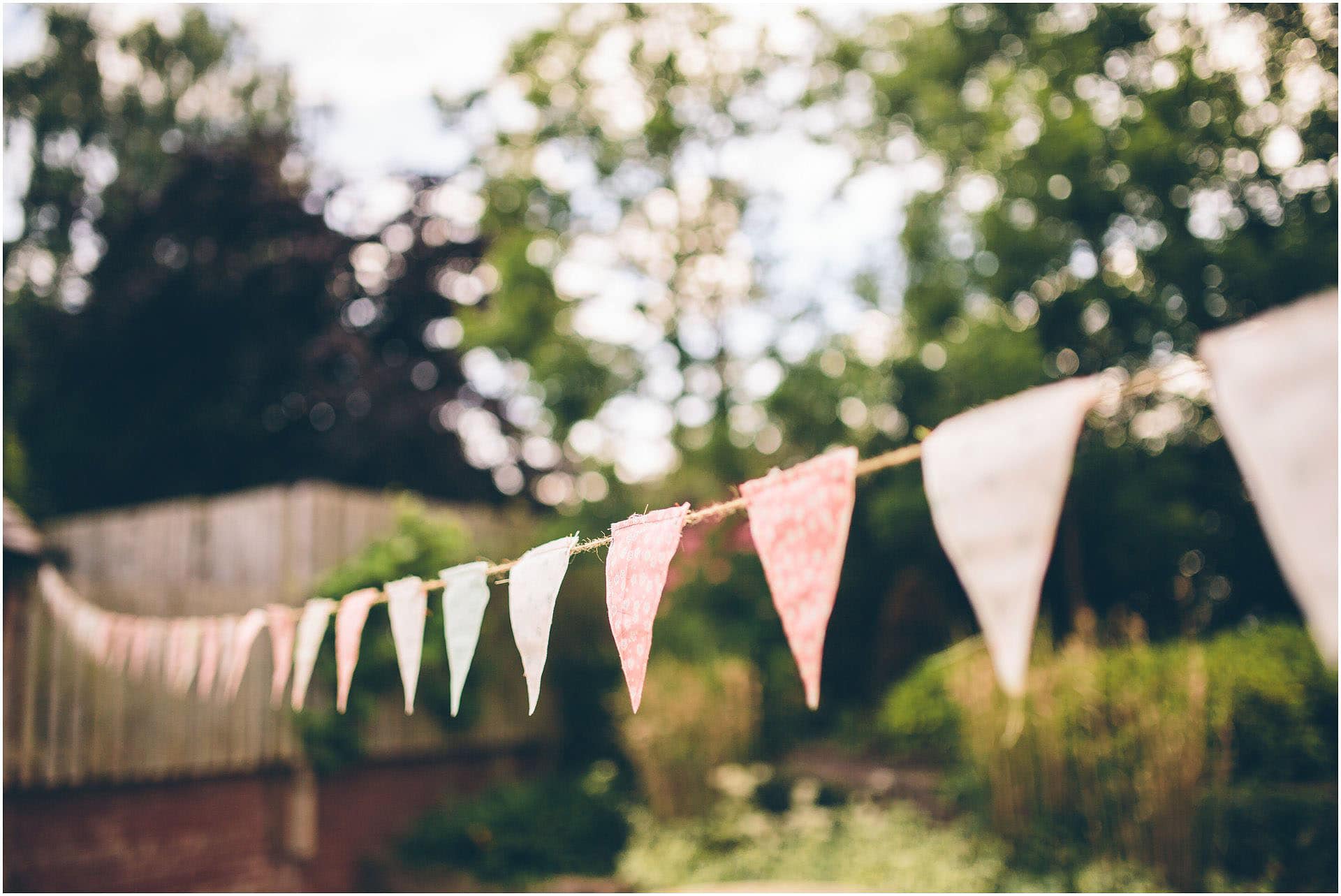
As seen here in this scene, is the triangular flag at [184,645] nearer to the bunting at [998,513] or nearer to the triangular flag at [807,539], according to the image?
the bunting at [998,513]

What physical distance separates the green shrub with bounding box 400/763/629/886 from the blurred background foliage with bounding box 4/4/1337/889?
0.05 metres

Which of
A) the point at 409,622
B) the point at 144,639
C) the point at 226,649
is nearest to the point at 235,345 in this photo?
the point at 144,639

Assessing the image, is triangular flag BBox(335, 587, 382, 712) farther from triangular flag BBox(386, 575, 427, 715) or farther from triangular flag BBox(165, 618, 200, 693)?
triangular flag BBox(165, 618, 200, 693)

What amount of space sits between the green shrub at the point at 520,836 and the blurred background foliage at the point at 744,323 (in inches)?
1.9

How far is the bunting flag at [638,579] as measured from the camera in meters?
1.87

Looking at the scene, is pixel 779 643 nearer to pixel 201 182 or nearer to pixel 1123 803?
pixel 1123 803

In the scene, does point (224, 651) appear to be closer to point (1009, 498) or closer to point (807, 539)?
point (807, 539)

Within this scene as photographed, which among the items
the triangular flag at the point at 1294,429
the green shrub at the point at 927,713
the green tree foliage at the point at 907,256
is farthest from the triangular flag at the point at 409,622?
the green tree foliage at the point at 907,256

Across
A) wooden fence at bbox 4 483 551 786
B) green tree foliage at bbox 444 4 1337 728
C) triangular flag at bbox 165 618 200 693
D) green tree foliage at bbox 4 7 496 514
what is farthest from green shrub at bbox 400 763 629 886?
green tree foliage at bbox 4 7 496 514

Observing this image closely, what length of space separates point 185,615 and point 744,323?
17.5 ft

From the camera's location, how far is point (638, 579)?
6.28 feet

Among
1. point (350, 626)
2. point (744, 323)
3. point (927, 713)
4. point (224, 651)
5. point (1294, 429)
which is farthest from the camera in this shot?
point (744, 323)

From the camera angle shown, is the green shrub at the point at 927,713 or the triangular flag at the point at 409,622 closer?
the triangular flag at the point at 409,622

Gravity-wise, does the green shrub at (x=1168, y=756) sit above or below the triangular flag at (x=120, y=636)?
below
